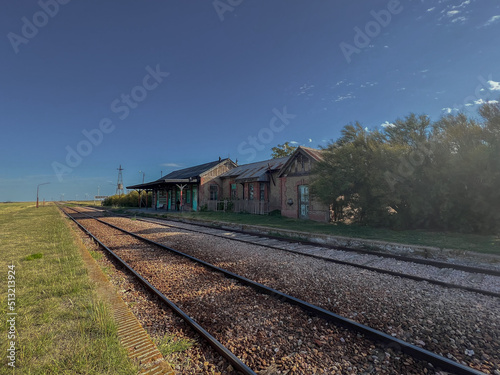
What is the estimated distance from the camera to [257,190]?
2308 cm

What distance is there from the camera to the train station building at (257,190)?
17469 mm

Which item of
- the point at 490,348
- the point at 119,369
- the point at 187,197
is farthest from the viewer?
the point at 187,197

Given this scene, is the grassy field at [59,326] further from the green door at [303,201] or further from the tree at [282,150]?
the tree at [282,150]

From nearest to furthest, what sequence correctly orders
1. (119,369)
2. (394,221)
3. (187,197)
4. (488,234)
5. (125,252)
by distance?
(119,369) < (125,252) < (488,234) < (394,221) < (187,197)

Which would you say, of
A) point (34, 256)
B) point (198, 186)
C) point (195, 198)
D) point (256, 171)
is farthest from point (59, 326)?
point (195, 198)

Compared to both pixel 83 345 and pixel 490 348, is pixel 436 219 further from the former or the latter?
pixel 83 345

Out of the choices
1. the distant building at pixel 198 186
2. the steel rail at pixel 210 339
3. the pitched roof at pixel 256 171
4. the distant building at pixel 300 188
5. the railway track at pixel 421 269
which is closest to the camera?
the steel rail at pixel 210 339

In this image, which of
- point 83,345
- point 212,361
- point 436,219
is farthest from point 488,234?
point 83,345

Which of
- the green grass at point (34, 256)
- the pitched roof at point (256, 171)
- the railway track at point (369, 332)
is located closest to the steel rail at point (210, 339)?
the railway track at point (369, 332)

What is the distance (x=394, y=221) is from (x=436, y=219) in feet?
5.22

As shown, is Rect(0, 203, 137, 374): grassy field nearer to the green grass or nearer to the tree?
the green grass

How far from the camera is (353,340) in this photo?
10.1 feet

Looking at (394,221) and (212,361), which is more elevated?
(394,221)

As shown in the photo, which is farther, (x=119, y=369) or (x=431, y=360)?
(x=431, y=360)
